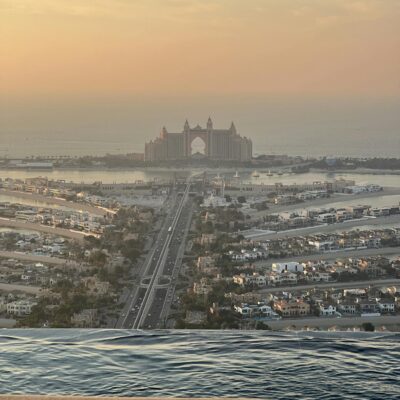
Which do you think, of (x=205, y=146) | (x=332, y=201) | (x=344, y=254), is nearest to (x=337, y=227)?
(x=344, y=254)

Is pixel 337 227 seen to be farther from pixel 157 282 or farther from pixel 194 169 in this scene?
pixel 194 169

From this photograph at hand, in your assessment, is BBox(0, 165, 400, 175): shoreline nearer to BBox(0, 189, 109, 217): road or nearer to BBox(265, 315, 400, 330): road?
BBox(0, 189, 109, 217): road

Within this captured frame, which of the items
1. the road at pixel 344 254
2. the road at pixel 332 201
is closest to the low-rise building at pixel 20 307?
the road at pixel 344 254

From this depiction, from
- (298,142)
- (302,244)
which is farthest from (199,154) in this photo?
(302,244)

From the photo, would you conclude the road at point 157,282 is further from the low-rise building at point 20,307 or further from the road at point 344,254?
the road at point 344,254

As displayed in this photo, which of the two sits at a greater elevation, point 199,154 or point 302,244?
point 199,154

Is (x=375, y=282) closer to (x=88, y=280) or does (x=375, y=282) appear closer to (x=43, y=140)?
(x=88, y=280)

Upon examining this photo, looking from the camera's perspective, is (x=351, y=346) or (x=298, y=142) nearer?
(x=351, y=346)
